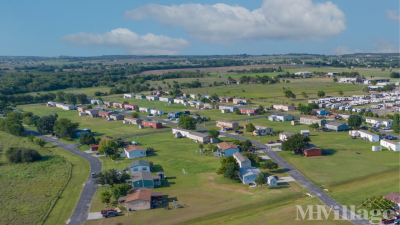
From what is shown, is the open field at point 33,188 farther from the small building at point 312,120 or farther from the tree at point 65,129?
the small building at point 312,120

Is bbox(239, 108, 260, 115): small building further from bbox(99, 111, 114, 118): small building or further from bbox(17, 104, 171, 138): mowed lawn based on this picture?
bbox(99, 111, 114, 118): small building

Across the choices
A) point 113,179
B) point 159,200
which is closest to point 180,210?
point 159,200

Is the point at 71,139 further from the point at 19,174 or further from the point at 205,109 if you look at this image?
the point at 205,109

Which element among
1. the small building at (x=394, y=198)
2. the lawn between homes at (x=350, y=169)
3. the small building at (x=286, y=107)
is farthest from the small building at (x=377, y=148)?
the small building at (x=286, y=107)

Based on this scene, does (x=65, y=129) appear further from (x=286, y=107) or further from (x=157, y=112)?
(x=286, y=107)

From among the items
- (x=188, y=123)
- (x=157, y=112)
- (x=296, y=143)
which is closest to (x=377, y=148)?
(x=296, y=143)

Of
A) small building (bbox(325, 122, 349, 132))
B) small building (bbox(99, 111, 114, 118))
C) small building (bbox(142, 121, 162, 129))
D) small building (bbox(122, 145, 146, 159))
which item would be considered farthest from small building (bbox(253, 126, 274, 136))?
small building (bbox(99, 111, 114, 118))

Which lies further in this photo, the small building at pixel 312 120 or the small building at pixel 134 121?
the small building at pixel 134 121
